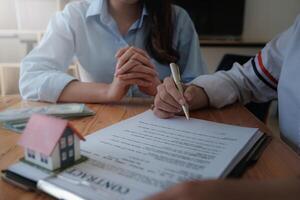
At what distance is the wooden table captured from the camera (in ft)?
1.40

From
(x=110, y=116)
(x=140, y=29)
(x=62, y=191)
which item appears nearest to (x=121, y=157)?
(x=62, y=191)

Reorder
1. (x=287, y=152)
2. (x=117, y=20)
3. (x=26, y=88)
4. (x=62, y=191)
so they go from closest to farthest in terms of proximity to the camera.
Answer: (x=62, y=191) < (x=287, y=152) < (x=26, y=88) < (x=117, y=20)

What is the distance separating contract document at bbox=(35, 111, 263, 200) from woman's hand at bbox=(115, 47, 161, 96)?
0.71ft

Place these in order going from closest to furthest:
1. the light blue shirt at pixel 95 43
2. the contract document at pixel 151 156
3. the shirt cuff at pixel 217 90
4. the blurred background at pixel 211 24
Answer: the contract document at pixel 151 156, the shirt cuff at pixel 217 90, the light blue shirt at pixel 95 43, the blurred background at pixel 211 24

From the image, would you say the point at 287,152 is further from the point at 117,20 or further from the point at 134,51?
the point at 117,20

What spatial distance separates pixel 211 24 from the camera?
2.79 metres

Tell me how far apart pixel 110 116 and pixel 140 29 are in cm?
49

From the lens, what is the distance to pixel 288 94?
2.45 ft

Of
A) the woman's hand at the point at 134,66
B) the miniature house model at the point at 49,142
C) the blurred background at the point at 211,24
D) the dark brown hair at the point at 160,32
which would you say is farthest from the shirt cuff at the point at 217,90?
the blurred background at the point at 211,24

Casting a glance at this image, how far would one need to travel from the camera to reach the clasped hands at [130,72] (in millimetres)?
807

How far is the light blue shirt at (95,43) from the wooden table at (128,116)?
7.3 inches

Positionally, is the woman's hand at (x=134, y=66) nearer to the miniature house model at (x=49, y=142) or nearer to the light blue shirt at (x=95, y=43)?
the light blue shirt at (x=95, y=43)

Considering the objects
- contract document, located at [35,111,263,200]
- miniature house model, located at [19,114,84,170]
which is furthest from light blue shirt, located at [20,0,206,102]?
miniature house model, located at [19,114,84,170]

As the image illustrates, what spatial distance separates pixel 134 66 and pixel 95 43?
31 centimetres
